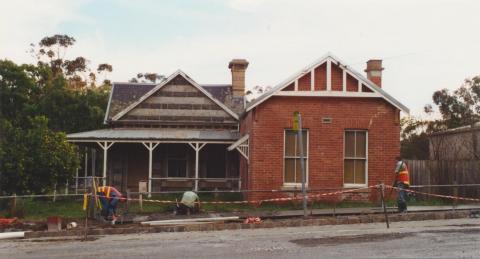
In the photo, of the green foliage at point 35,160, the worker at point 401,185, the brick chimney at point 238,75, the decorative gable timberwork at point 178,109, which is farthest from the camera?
the brick chimney at point 238,75

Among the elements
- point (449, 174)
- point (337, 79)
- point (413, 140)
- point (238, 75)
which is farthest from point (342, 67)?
point (413, 140)

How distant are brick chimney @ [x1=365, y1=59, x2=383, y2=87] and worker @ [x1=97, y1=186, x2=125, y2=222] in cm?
1170

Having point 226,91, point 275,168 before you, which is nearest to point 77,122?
point 226,91

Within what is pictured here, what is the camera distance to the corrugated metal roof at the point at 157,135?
1003 inches

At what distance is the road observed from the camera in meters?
11.0

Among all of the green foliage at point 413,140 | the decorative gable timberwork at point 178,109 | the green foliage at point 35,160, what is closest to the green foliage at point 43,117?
the green foliage at point 35,160

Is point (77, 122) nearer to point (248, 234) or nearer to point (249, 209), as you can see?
point (249, 209)

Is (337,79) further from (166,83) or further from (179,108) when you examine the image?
(166,83)

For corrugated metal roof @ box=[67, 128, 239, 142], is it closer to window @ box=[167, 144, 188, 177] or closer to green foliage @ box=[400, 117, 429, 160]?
window @ box=[167, 144, 188, 177]

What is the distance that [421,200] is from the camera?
22359 millimetres

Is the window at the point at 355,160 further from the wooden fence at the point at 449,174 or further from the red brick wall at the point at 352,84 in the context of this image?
the wooden fence at the point at 449,174

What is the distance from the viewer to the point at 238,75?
31812 mm

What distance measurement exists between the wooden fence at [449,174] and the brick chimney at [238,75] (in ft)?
34.7

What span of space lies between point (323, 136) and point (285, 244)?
9615 mm
